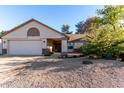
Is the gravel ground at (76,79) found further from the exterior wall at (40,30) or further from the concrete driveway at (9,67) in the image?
the exterior wall at (40,30)

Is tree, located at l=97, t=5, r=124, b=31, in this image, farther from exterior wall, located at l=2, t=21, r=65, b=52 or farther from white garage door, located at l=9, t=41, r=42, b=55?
white garage door, located at l=9, t=41, r=42, b=55

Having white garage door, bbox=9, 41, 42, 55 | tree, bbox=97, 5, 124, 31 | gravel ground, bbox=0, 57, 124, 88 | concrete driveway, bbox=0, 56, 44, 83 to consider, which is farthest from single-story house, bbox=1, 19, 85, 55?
gravel ground, bbox=0, 57, 124, 88

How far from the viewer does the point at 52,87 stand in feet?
26.2

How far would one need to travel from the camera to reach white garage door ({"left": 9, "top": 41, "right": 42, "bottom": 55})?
2602 centimetres

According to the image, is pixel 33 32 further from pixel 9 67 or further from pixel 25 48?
pixel 9 67

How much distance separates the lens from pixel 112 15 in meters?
25.8

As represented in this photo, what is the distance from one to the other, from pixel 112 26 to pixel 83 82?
1858 cm

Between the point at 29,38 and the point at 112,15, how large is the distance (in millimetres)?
10659

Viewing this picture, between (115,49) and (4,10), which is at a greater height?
(4,10)

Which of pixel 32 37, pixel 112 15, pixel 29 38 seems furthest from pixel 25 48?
pixel 112 15

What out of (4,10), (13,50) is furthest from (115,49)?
(13,50)

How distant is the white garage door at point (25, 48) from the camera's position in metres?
26.0
